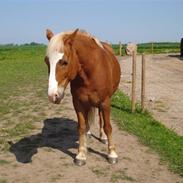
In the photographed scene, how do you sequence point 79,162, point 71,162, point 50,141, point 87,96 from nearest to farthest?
point 87,96
point 79,162
point 71,162
point 50,141

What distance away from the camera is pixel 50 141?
7020 mm

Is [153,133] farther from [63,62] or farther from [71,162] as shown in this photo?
[63,62]

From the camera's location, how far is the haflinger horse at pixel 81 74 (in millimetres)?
4605

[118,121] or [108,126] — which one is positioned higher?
[108,126]

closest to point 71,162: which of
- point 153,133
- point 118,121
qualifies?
point 153,133

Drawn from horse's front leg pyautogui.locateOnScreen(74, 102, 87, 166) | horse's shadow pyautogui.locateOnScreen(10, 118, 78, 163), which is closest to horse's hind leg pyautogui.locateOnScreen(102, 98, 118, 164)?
horse's front leg pyautogui.locateOnScreen(74, 102, 87, 166)

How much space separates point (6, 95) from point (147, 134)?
21.8 feet

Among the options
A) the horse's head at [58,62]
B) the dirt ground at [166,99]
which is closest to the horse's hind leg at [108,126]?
the horse's head at [58,62]

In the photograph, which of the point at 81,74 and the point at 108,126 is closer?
the point at 81,74

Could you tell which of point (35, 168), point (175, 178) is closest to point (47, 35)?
point (35, 168)

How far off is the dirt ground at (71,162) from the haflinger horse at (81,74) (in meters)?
0.26

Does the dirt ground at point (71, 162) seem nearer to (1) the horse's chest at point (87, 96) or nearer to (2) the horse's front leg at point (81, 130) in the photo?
(2) the horse's front leg at point (81, 130)

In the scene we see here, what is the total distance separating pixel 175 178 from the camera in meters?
5.27

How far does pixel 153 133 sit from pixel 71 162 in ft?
7.82
